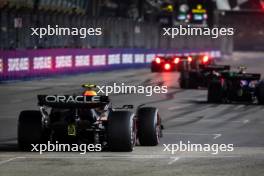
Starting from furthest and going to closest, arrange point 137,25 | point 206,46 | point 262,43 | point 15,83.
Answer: point 262,43 < point 206,46 < point 137,25 < point 15,83

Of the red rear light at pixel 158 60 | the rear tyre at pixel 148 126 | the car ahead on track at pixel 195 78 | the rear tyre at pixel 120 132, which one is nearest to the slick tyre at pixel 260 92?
the car ahead on track at pixel 195 78

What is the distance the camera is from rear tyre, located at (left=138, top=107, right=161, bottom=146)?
17.2 metres

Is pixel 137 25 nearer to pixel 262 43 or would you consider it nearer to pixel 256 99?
pixel 256 99

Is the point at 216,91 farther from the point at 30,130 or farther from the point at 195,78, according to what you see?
the point at 30,130

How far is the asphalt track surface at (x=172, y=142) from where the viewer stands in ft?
45.9

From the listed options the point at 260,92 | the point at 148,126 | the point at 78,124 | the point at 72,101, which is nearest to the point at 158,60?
the point at 260,92

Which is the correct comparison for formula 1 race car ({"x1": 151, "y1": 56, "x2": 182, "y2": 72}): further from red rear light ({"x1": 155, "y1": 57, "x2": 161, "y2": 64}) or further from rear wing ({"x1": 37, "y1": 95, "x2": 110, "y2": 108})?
rear wing ({"x1": 37, "y1": 95, "x2": 110, "y2": 108})

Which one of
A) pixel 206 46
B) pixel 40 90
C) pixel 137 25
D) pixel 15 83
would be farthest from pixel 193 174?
pixel 206 46

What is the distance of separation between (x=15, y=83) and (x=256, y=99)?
12.9 meters

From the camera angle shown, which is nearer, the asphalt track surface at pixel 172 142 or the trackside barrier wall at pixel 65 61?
the asphalt track surface at pixel 172 142

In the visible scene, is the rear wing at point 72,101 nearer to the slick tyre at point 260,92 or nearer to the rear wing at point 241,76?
the slick tyre at point 260,92

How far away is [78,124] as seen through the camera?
651 inches

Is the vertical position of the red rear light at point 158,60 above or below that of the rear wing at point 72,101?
below

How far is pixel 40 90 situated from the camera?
37406 mm
